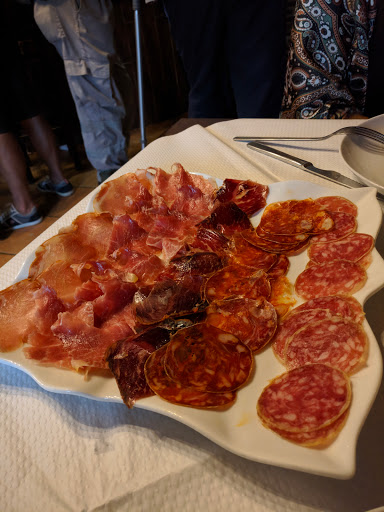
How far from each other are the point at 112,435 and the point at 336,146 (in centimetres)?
101

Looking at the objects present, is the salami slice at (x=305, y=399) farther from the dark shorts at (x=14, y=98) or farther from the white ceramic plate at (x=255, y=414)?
the dark shorts at (x=14, y=98)

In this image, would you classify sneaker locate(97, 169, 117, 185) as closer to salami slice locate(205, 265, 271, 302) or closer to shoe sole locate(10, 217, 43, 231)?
shoe sole locate(10, 217, 43, 231)

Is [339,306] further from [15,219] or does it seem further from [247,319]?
[15,219]

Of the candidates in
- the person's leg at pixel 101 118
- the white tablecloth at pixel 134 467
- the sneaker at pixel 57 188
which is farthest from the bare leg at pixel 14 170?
the white tablecloth at pixel 134 467

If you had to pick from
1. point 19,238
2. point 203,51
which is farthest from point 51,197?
point 203,51

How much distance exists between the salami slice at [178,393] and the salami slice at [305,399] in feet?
0.17

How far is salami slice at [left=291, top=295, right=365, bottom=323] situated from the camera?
532mm

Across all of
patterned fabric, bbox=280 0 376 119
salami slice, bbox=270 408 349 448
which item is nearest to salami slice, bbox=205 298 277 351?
salami slice, bbox=270 408 349 448

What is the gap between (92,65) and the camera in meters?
2.22

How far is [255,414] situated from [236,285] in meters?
0.24

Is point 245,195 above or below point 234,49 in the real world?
below

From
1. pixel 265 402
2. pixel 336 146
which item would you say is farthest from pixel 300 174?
pixel 265 402

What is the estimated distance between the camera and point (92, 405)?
1.83ft

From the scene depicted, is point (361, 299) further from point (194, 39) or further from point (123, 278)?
point (194, 39)
